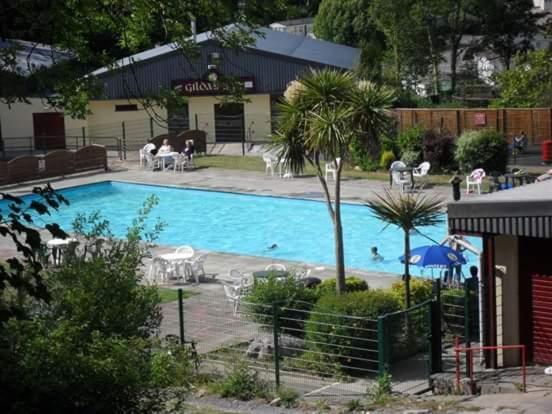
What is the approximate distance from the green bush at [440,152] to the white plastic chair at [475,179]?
3205 millimetres

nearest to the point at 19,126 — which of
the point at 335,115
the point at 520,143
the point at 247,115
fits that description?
the point at 247,115

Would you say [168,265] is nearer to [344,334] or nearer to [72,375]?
[344,334]

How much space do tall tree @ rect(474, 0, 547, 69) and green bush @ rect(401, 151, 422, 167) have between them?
2047 centimetres

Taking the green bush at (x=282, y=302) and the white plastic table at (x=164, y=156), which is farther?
the white plastic table at (x=164, y=156)

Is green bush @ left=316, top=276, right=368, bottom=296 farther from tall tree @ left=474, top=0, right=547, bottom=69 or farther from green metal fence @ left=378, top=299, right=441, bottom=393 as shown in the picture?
tall tree @ left=474, top=0, right=547, bottom=69

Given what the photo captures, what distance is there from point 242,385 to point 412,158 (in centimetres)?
2142

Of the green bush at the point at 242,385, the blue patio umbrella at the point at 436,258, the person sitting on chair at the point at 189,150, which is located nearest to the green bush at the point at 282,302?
the green bush at the point at 242,385

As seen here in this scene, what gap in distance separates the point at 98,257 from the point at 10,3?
3781 mm

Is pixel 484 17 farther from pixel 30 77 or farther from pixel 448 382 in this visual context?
pixel 30 77

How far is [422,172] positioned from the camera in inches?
1284

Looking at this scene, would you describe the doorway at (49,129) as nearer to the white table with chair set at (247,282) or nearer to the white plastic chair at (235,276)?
the white plastic chair at (235,276)

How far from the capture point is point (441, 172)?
34.3m

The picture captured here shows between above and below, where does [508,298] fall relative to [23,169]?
below

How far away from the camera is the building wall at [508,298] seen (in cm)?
1459
